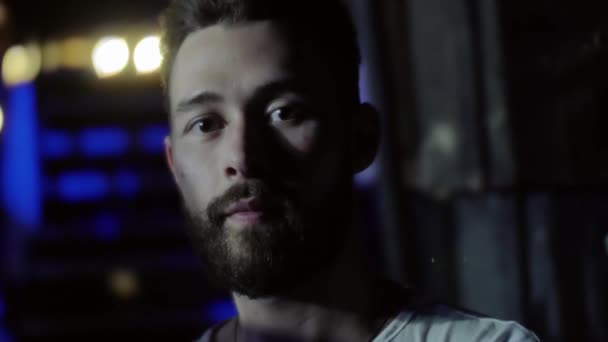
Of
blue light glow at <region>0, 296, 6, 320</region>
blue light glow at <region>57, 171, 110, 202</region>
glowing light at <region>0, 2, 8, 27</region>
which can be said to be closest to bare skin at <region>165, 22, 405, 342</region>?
glowing light at <region>0, 2, 8, 27</region>

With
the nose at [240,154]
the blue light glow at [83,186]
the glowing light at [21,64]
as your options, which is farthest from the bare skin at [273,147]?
the blue light glow at [83,186]

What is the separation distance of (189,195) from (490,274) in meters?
1.80

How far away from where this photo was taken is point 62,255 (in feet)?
46.2

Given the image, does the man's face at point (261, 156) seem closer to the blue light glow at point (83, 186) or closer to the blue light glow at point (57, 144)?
the blue light glow at point (83, 186)

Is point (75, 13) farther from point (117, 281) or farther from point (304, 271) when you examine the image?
point (304, 271)

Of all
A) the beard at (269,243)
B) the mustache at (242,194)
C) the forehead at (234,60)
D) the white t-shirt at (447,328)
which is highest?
the forehead at (234,60)

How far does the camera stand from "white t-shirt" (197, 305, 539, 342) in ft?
6.02

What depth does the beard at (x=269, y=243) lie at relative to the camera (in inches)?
73.1

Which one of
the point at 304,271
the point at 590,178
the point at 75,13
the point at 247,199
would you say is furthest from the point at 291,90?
the point at 75,13

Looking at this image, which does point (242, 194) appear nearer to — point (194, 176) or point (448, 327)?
point (194, 176)

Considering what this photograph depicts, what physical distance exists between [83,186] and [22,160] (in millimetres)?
1323

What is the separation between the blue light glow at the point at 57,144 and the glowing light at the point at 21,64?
1.45 m

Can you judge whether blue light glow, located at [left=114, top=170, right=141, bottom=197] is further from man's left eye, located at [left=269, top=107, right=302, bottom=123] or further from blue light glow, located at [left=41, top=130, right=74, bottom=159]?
man's left eye, located at [left=269, top=107, right=302, bottom=123]

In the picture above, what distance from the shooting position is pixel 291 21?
2.02 metres
